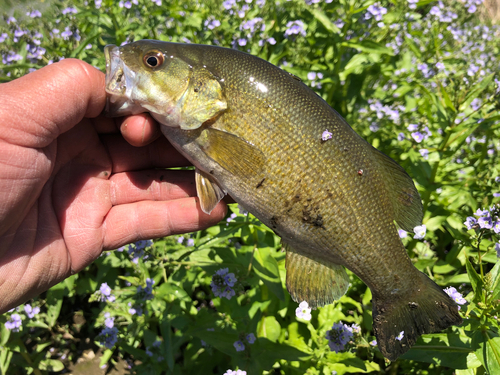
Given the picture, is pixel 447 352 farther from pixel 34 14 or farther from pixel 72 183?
pixel 34 14

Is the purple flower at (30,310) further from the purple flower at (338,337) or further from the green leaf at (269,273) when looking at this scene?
the purple flower at (338,337)

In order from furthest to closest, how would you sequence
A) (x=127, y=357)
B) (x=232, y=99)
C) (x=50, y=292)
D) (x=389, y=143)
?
(x=389, y=143) → (x=127, y=357) → (x=50, y=292) → (x=232, y=99)

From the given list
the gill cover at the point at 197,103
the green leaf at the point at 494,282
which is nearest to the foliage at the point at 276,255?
the green leaf at the point at 494,282

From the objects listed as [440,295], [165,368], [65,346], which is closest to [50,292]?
[65,346]

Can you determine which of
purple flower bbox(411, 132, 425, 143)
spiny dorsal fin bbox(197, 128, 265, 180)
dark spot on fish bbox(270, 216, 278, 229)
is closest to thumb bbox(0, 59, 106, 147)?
spiny dorsal fin bbox(197, 128, 265, 180)

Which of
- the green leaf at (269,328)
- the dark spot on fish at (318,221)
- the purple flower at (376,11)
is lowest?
the green leaf at (269,328)

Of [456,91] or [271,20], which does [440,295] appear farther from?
[271,20]

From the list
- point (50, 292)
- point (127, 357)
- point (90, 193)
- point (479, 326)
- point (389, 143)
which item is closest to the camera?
point (479, 326)
